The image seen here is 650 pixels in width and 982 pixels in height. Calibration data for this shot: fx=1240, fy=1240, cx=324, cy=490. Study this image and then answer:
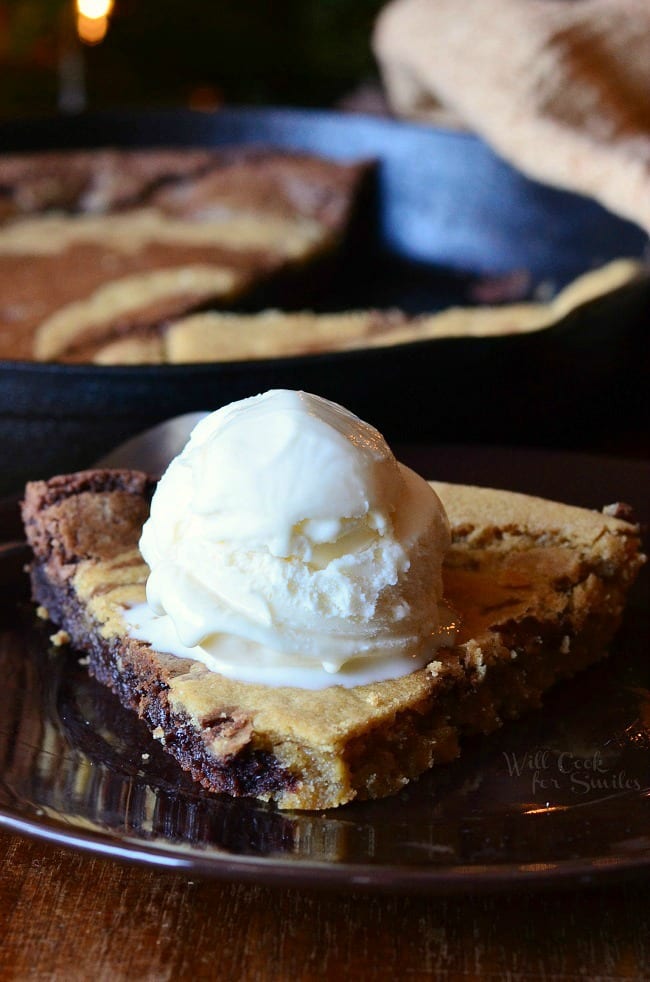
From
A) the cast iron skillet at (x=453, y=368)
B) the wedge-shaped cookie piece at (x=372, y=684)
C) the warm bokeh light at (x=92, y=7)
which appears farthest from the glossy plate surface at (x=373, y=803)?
the warm bokeh light at (x=92, y=7)

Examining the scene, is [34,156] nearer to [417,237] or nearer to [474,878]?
[417,237]

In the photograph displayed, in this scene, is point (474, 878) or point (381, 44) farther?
point (381, 44)

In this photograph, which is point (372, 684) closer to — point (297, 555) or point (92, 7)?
point (297, 555)

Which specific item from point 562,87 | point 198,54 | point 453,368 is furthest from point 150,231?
point 198,54

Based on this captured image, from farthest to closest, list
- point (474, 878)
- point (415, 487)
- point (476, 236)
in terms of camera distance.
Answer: point (476, 236)
point (415, 487)
point (474, 878)

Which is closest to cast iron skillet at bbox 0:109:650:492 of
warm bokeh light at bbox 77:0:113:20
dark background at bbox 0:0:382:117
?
warm bokeh light at bbox 77:0:113:20

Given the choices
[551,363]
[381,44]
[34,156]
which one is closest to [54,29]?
[34,156]

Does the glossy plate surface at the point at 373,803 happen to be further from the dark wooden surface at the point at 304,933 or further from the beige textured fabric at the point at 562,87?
the beige textured fabric at the point at 562,87
